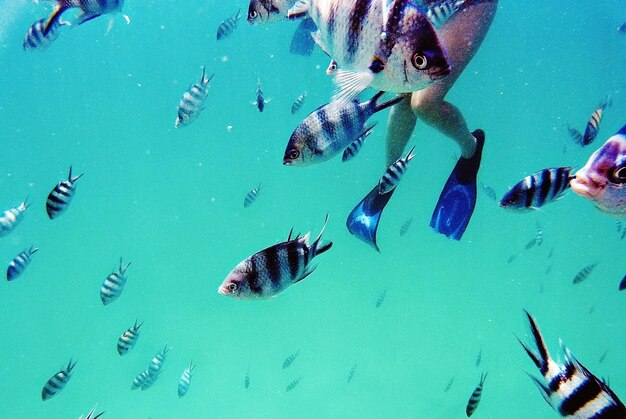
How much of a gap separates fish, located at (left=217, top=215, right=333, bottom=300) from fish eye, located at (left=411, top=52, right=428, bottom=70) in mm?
937

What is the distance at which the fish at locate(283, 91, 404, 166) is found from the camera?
2.54m

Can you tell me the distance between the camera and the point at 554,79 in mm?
33250

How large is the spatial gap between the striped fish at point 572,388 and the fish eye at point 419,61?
2.78ft

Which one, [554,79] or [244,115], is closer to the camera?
[244,115]

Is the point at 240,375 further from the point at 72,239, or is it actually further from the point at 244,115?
the point at 244,115

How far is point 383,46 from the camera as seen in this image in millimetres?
1455

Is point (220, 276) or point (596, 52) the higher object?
point (596, 52)

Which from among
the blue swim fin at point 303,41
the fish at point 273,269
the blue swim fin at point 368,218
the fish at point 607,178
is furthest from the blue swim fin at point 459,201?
the fish at point 607,178

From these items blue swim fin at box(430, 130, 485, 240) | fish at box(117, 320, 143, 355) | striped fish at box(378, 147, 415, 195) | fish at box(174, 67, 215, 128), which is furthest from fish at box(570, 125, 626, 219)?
fish at box(117, 320, 143, 355)

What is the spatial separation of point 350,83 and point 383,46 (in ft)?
0.62

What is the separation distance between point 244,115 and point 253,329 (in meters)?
11.2

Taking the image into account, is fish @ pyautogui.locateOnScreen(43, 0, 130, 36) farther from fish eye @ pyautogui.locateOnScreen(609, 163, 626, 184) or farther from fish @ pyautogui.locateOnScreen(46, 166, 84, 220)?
fish eye @ pyautogui.locateOnScreen(609, 163, 626, 184)

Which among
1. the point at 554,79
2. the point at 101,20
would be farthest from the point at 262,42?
the point at 554,79

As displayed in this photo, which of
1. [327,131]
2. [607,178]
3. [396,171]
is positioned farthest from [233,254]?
[607,178]
